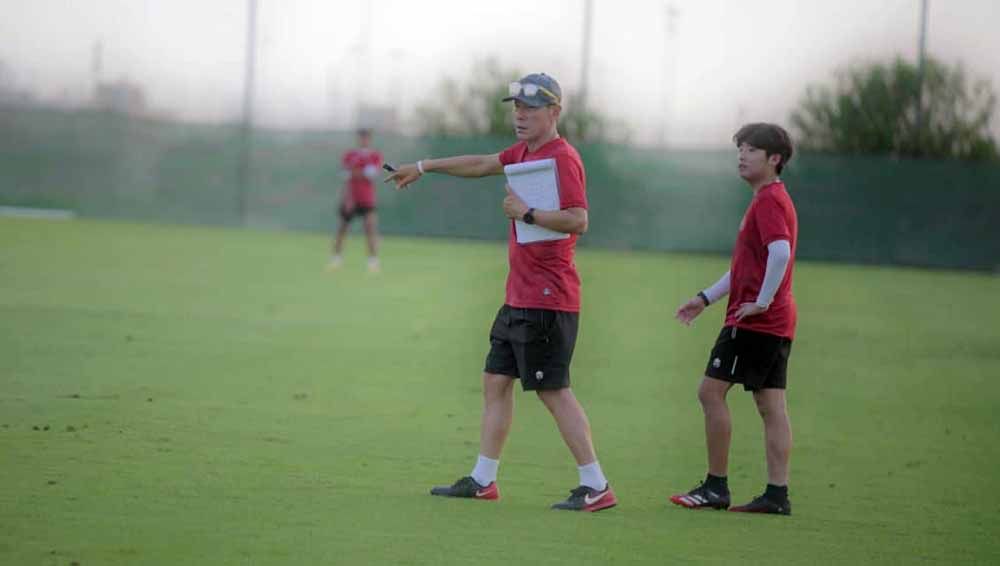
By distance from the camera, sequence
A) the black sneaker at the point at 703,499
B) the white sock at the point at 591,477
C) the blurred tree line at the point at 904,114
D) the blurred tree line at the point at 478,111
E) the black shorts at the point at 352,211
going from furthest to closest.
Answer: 1. the blurred tree line at the point at 478,111
2. the blurred tree line at the point at 904,114
3. the black shorts at the point at 352,211
4. the black sneaker at the point at 703,499
5. the white sock at the point at 591,477

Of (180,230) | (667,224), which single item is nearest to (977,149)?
(667,224)

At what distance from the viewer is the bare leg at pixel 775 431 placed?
7.23 meters

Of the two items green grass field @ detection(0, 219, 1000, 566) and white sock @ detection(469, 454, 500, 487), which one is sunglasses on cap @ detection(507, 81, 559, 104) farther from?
green grass field @ detection(0, 219, 1000, 566)

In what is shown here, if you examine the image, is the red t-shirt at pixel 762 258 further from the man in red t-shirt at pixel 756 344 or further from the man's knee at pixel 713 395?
the man's knee at pixel 713 395

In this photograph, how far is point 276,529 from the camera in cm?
612

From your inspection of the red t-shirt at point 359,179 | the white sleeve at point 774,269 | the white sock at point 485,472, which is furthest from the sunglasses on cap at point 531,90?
the red t-shirt at point 359,179

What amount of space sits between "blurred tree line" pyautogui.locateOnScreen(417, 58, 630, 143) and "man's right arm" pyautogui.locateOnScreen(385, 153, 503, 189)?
32304 millimetres

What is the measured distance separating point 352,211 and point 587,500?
60.2 ft

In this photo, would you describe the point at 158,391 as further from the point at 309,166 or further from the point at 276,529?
the point at 309,166

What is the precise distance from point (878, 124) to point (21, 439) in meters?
31.8

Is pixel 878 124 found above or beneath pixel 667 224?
above

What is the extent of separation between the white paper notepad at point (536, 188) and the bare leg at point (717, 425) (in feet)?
3.43

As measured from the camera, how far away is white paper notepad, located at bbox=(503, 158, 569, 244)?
684 cm

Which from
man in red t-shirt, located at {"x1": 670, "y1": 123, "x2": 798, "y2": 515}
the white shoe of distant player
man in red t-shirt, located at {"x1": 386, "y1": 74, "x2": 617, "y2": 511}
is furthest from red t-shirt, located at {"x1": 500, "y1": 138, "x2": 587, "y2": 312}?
the white shoe of distant player
